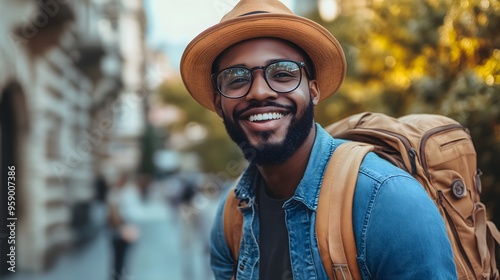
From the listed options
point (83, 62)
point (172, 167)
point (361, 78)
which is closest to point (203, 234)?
point (361, 78)

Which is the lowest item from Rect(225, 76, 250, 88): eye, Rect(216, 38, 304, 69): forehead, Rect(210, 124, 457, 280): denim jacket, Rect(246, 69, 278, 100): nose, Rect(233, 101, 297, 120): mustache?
Rect(210, 124, 457, 280): denim jacket

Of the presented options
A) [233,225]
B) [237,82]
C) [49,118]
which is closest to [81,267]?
[49,118]

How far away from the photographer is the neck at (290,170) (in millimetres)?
2074

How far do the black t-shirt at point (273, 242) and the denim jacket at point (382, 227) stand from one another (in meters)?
0.04

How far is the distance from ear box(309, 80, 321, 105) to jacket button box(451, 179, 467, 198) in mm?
609

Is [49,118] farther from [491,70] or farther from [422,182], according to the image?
[422,182]

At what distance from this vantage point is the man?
5.50 feet

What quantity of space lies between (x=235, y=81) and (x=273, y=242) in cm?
61

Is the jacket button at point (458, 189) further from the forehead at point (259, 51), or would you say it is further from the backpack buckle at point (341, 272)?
the forehead at point (259, 51)

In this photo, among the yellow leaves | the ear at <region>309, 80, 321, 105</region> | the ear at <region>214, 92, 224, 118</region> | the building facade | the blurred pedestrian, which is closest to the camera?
the ear at <region>309, 80, 321, 105</region>

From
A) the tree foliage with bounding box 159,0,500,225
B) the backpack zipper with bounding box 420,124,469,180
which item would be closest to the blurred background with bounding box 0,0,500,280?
the tree foliage with bounding box 159,0,500,225

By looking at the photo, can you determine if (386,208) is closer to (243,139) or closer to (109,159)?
(243,139)

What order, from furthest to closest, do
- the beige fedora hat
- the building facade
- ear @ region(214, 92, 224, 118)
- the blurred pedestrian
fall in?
the building facade
the blurred pedestrian
ear @ region(214, 92, 224, 118)
the beige fedora hat

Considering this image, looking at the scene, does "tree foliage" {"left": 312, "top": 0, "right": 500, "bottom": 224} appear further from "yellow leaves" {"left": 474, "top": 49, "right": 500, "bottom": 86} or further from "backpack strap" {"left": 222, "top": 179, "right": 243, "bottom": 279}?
"backpack strap" {"left": 222, "top": 179, "right": 243, "bottom": 279}
